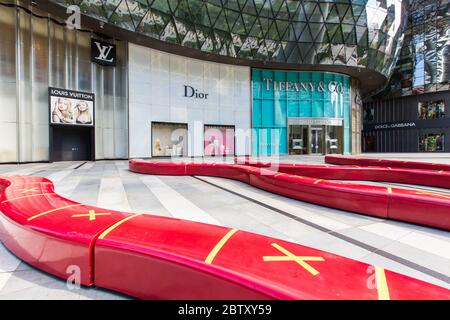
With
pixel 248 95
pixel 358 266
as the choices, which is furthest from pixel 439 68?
pixel 358 266

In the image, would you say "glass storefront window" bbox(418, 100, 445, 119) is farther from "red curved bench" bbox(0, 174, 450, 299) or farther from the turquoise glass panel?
"red curved bench" bbox(0, 174, 450, 299)

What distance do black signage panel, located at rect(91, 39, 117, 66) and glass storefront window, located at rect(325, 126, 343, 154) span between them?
73.6ft

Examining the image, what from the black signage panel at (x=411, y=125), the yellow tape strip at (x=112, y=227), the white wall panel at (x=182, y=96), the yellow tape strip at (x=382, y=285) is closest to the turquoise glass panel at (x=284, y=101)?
the white wall panel at (x=182, y=96)

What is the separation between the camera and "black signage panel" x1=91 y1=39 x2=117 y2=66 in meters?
20.2

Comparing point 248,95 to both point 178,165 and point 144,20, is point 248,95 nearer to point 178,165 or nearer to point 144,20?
point 144,20

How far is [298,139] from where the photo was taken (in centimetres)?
2950

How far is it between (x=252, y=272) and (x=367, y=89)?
140ft

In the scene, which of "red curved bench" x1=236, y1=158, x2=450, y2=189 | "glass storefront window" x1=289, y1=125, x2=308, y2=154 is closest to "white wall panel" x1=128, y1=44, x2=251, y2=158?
"glass storefront window" x1=289, y1=125, x2=308, y2=154

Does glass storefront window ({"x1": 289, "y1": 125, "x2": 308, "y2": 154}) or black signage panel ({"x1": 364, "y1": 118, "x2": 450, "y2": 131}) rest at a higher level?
black signage panel ({"x1": 364, "y1": 118, "x2": 450, "y2": 131})

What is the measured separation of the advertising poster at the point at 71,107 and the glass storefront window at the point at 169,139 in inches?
203

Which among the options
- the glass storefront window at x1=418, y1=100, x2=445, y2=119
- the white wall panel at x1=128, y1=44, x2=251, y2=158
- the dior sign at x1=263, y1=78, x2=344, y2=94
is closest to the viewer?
the white wall panel at x1=128, y1=44, x2=251, y2=158

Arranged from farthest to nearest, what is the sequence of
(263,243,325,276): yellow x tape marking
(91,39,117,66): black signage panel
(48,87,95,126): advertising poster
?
(91,39,117,66): black signage panel < (48,87,95,126): advertising poster < (263,243,325,276): yellow x tape marking

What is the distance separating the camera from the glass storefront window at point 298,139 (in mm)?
29247

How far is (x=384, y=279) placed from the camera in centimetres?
215
